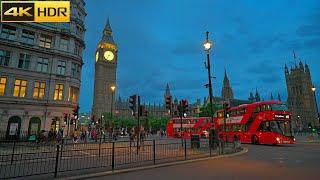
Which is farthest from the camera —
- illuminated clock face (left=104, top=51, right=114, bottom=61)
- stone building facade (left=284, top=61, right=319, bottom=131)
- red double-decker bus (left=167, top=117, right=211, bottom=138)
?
illuminated clock face (left=104, top=51, right=114, bottom=61)

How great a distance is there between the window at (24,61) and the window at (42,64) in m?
1.40

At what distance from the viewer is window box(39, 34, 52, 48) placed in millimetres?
35094

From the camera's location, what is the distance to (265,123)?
25.5 m

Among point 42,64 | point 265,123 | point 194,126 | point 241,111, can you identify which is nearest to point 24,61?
point 42,64

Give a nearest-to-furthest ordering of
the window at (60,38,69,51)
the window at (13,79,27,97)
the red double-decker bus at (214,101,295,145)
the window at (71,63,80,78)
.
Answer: the red double-decker bus at (214,101,295,145) → the window at (13,79,27,97) → the window at (60,38,69,51) → the window at (71,63,80,78)

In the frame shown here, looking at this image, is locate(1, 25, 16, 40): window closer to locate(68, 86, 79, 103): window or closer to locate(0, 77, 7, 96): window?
locate(0, 77, 7, 96): window

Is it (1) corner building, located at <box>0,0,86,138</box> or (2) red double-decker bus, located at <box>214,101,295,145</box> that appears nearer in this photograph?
(2) red double-decker bus, located at <box>214,101,295,145</box>

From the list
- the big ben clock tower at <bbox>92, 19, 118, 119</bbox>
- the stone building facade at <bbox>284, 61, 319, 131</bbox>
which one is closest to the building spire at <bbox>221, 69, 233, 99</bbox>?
the stone building facade at <bbox>284, 61, 319, 131</bbox>

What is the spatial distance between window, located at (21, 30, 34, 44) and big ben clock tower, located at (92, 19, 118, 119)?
298ft

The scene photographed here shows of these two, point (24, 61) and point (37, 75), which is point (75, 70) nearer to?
point (37, 75)

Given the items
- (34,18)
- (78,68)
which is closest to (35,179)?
(34,18)

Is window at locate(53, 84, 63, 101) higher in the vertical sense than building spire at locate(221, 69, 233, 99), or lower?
lower

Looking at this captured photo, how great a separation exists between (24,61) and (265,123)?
31.7 metres

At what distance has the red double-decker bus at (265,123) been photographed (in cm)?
2475
